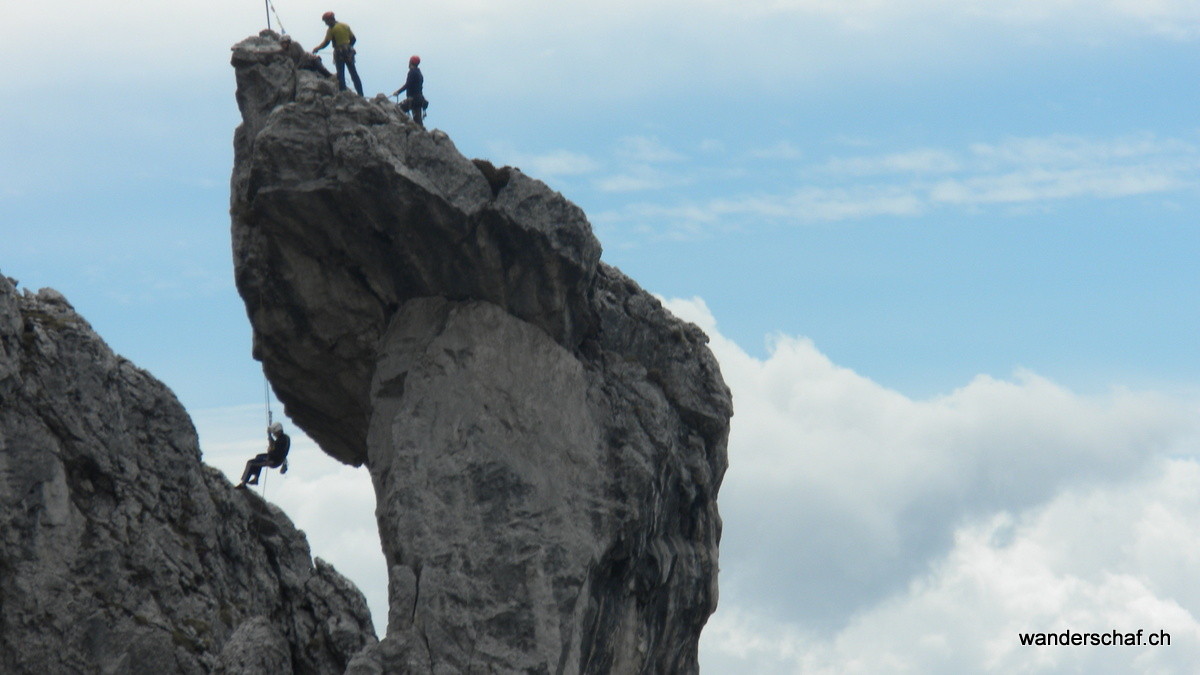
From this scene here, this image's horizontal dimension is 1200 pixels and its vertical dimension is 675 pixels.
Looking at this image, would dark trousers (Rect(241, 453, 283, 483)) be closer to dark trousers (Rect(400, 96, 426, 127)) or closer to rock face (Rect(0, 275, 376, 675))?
rock face (Rect(0, 275, 376, 675))

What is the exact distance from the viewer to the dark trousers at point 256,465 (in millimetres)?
46406

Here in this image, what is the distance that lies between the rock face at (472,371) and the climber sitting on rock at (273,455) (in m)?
4.60

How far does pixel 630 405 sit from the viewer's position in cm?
3969

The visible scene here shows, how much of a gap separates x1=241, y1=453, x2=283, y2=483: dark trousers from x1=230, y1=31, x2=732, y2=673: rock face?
5.66 metres

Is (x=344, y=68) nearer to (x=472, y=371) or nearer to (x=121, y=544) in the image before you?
(x=472, y=371)

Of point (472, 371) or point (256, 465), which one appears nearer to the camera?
Answer: point (472, 371)

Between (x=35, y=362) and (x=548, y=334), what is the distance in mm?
13061

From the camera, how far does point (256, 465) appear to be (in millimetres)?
46969

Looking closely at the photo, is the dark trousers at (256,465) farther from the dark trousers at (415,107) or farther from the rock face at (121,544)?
the dark trousers at (415,107)

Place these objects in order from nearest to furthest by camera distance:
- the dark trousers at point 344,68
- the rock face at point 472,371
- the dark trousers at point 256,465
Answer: the rock face at point 472,371 < the dark trousers at point 344,68 < the dark trousers at point 256,465

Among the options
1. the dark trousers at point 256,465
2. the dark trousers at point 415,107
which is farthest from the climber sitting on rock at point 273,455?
the dark trousers at point 415,107

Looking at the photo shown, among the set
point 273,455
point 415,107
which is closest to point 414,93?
point 415,107

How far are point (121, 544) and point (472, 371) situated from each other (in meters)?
10.8

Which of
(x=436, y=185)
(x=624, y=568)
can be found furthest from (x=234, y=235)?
(x=624, y=568)
